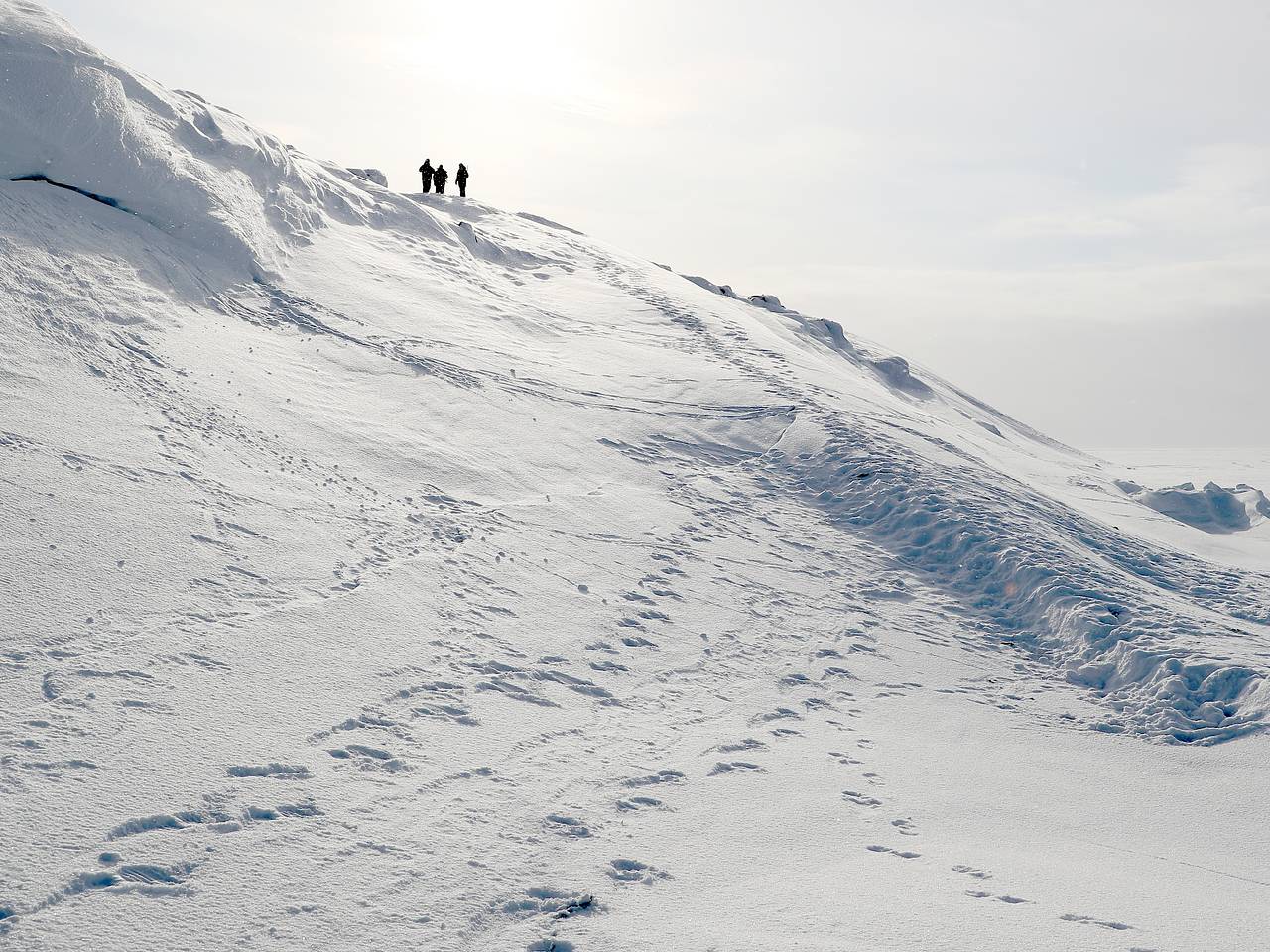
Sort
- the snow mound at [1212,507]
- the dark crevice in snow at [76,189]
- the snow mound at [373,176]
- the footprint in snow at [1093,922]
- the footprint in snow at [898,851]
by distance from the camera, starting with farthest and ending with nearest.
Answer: the snow mound at [373,176]
the snow mound at [1212,507]
the dark crevice in snow at [76,189]
the footprint in snow at [898,851]
the footprint in snow at [1093,922]

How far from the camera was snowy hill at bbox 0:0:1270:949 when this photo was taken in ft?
17.7

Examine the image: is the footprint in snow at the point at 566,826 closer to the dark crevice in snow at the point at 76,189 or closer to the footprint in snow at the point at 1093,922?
the footprint in snow at the point at 1093,922

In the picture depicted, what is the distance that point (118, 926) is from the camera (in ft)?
15.0

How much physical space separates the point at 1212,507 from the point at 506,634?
17.9 meters

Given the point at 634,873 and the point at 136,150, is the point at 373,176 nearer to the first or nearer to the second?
the point at 136,150

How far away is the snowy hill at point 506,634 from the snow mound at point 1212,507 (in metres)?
4.68

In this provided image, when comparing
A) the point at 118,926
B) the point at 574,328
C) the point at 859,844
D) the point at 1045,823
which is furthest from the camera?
the point at 574,328

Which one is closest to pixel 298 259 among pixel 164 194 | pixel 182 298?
pixel 164 194

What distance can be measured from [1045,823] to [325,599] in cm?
597

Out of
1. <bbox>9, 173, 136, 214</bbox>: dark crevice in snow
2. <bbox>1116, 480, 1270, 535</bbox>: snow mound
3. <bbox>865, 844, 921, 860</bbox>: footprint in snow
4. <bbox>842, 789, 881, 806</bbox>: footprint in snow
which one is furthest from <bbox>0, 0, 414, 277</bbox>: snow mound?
<bbox>1116, 480, 1270, 535</bbox>: snow mound

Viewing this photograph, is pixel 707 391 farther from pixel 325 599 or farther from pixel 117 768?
pixel 117 768

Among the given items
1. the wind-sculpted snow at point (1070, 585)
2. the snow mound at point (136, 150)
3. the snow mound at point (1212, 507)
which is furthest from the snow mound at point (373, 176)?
the snow mound at point (1212, 507)

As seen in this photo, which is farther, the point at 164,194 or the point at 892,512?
the point at 164,194

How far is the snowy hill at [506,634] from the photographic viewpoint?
541cm
